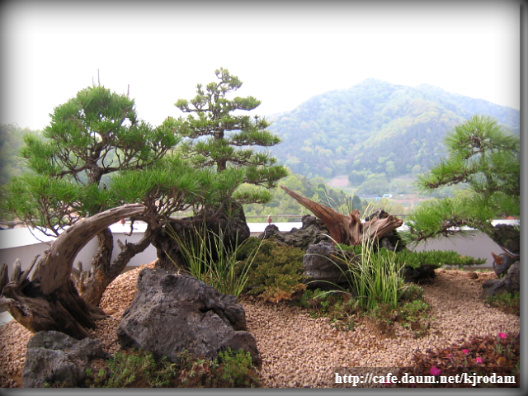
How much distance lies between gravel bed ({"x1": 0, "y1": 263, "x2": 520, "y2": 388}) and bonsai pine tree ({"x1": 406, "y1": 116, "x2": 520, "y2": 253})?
41 cm

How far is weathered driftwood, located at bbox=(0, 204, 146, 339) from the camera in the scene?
65.8 inches

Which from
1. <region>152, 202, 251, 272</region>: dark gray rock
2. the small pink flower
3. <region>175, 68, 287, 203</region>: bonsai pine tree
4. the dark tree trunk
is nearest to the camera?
the small pink flower

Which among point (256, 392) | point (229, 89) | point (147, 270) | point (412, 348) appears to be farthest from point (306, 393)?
point (229, 89)

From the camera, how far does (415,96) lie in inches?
116

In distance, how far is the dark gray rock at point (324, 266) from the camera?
8.00 ft

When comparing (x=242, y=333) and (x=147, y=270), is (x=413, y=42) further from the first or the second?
(x=147, y=270)

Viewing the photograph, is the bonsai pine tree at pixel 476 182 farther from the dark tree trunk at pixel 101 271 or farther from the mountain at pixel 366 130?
the dark tree trunk at pixel 101 271

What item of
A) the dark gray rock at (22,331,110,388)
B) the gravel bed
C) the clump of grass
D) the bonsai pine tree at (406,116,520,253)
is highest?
the bonsai pine tree at (406,116,520,253)

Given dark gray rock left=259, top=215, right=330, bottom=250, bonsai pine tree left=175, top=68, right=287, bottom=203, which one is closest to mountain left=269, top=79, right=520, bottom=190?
bonsai pine tree left=175, top=68, right=287, bottom=203

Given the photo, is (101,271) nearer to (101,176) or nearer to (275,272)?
(101,176)

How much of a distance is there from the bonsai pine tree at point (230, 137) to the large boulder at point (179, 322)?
1.08 metres

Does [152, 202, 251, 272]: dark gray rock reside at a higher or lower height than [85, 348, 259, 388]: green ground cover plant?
higher

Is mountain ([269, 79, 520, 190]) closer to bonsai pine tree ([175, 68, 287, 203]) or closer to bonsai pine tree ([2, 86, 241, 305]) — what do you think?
bonsai pine tree ([175, 68, 287, 203])

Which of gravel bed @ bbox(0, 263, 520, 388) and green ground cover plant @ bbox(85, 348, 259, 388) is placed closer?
green ground cover plant @ bbox(85, 348, 259, 388)
